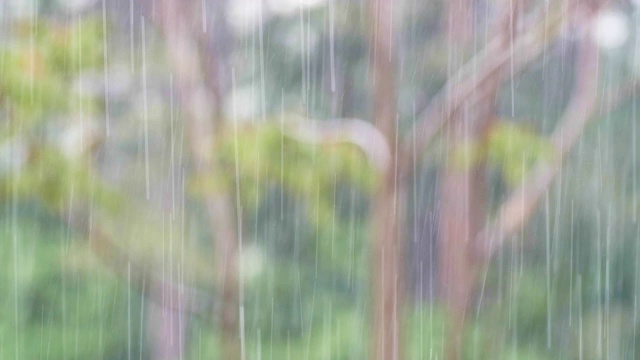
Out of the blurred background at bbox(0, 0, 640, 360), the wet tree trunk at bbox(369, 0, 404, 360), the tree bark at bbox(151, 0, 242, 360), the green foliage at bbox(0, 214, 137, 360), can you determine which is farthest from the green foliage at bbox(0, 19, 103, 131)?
the green foliage at bbox(0, 214, 137, 360)

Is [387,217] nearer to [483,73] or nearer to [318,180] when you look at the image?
[318,180]

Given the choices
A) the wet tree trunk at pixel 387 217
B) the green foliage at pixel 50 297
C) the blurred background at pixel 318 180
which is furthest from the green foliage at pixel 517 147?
the green foliage at pixel 50 297

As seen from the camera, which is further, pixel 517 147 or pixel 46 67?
pixel 517 147

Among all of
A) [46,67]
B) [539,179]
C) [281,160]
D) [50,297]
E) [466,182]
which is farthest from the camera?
[50,297]

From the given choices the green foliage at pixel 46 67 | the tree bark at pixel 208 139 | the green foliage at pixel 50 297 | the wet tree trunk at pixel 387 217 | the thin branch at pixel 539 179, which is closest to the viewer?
the green foliage at pixel 46 67

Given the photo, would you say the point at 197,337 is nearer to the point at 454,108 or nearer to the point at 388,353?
the point at 388,353

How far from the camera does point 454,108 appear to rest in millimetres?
2094

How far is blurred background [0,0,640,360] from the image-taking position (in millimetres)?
2117

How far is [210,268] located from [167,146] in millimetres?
538

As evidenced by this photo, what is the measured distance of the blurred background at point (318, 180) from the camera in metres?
2.12

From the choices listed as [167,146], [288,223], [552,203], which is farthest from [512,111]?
[167,146]

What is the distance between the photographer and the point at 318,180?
2193 millimetres

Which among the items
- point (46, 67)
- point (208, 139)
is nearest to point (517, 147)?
point (208, 139)

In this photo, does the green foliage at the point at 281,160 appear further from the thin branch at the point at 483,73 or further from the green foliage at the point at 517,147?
the green foliage at the point at 517,147
